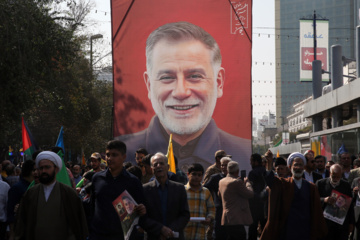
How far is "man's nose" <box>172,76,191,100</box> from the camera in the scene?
715 inches

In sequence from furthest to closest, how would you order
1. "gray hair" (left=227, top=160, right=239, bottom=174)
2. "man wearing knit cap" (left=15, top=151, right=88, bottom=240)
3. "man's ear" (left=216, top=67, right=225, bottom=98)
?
"man's ear" (left=216, top=67, right=225, bottom=98)
"gray hair" (left=227, top=160, right=239, bottom=174)
"man wearing knit cap" (left=15, top=151, right=88, bottom=240)

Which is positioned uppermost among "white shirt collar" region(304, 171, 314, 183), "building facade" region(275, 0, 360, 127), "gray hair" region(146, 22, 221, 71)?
"building facade" region(275, 0, 360, 127)

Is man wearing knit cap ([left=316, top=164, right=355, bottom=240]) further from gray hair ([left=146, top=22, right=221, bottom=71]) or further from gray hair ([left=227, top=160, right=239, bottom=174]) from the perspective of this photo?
gray hair ([left=146, top=22, right=221, bottom=71])

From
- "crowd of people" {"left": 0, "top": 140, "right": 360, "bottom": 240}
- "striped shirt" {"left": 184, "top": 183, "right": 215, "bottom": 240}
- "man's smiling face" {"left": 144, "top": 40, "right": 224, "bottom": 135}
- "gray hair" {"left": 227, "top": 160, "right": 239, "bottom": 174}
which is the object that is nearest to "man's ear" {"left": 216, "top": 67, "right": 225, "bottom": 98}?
"man's smiling face" {"left": 144, "top": 40, "right": 224, "bottom": 135}

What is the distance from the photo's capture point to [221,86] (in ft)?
60.3

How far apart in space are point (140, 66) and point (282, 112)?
170428mm

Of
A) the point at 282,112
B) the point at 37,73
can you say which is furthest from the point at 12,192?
the point at 282,112

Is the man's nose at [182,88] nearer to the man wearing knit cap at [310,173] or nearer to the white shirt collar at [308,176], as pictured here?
the man wearing knit cap at [310,173]

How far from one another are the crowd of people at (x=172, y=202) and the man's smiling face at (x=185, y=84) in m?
6.51

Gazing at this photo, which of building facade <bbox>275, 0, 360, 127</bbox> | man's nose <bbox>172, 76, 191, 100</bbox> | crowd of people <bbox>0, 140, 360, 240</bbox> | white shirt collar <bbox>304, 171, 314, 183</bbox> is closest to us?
crowd of people <bbox>0, 140, 360, 240</bbox>

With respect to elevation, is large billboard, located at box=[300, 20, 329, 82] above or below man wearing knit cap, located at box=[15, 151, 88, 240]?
above

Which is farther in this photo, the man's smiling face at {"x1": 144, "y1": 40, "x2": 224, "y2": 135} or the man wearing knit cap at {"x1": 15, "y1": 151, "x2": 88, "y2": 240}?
the man's smiling face at {"x1": 144, "y1": 40, "x2": 224, "y2": 135}

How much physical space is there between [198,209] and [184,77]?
1019 centimetres

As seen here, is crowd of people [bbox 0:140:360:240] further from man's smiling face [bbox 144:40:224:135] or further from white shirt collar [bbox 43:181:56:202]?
man's smiling face [bbox 144:40:224:135]
